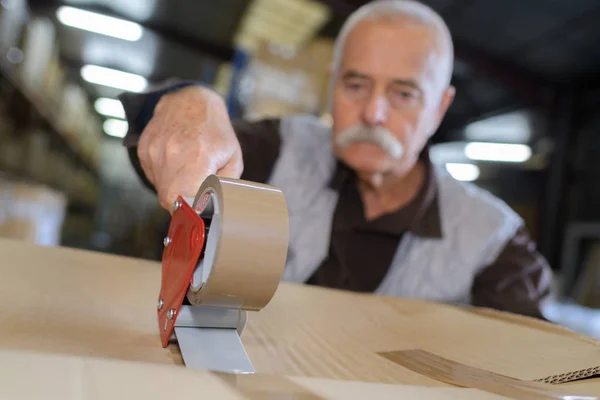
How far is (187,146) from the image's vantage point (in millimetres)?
556

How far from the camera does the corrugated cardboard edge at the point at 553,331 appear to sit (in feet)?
1.53

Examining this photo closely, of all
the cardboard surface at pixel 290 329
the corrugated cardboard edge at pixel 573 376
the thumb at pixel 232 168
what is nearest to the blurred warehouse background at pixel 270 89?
the cardboard surface at pixel 290 329

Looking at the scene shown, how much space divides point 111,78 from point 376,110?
7.34 metres

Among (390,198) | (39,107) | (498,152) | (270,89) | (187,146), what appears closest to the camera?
(187,146)

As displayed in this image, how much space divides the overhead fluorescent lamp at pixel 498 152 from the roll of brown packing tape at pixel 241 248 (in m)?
7.65

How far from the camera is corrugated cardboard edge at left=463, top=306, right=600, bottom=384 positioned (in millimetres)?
467

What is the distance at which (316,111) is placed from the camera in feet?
8.68

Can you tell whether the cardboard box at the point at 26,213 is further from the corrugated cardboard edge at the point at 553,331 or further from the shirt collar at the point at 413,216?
the corrugated cardboard edge at the point at 553,331

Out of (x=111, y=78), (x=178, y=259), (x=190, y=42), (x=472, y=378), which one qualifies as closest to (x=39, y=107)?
(x=190, y=42)

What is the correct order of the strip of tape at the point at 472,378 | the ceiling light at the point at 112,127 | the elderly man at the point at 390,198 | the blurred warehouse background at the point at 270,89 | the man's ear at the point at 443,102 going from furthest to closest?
1. the ceiling light at the point at 112,127
2. the blurred warehouse background at the point at 270,89
3. the man's ear at the point at 443,102
4. the elderly man at the point at 390,198
5. the strip of tape at the point at 472,378

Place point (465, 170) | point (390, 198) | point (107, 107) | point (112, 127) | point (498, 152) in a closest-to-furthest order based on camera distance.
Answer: point (390, 198), point (498, 152), point (465, 170), point (107, 107), point (112, 127)

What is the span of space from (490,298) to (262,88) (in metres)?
1.71

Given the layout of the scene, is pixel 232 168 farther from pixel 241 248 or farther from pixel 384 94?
pixel 384 94

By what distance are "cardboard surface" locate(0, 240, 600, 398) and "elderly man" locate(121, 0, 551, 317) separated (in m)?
0.29
